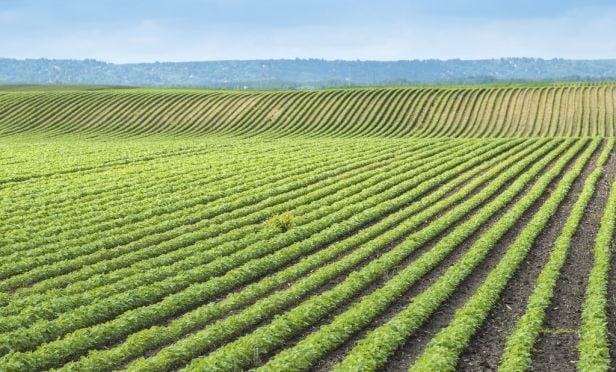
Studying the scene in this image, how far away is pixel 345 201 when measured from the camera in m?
29.0

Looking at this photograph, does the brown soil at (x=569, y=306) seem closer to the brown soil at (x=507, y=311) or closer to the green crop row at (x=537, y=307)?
the green crop row at (x=537, y=307)

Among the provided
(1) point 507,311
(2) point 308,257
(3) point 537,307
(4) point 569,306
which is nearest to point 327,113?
(2) point 308,257

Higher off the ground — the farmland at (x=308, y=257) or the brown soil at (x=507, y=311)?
the farmland at (x=308, y=257)

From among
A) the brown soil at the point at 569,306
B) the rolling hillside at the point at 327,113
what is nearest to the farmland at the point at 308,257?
the brown soil at the point at 569,306

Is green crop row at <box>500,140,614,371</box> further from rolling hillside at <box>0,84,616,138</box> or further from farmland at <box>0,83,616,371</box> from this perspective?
rolling hillside at <box>0,84,616,138</box>

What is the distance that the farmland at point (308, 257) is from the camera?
14.1 meters

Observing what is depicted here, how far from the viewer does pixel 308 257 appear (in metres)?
21.0

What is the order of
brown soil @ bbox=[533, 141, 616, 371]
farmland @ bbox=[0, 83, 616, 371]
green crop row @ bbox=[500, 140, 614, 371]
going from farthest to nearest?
farmland @ bbox=[0, 83, 616, 371] < brown soil @ bbox=[533, 141, 616, 371] < green crop row @ bbox=[500, 140, 614, 371]

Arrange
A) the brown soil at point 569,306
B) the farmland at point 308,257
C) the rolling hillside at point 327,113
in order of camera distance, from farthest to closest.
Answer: the rolling hillside at point 327,113
the farmland at point 308,257
the brown soil at point 569,306

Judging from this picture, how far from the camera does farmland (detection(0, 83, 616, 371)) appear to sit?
14109 millimetres

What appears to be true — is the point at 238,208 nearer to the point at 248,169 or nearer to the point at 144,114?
the point at 248,169

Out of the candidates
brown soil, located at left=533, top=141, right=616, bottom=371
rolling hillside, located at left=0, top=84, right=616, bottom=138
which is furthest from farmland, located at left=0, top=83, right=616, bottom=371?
rolling hillside, located at left=0, top=84, right=616, bottom=138

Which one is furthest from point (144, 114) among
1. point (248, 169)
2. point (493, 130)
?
point (248, 169)

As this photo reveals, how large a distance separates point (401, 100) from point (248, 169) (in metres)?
50.5
